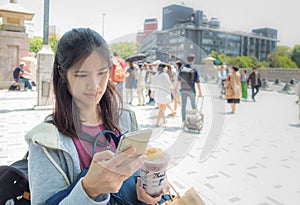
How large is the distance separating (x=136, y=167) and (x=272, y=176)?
3293 mm

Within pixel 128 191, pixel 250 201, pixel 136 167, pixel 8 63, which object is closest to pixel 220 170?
pixel 250 201

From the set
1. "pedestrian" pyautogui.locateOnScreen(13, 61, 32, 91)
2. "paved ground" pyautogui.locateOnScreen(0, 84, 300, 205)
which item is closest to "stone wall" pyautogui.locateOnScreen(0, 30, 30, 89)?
"pedestrian" pyautogui.locateOnScreen(13, 61, 32, 91)

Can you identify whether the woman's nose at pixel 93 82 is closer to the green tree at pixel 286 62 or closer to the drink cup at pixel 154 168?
the drink cup at pixel 154 168

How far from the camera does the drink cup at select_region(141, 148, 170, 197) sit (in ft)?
2.75

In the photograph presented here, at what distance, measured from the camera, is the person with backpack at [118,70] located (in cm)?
85

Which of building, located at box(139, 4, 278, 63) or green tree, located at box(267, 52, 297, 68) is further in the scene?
green tree, located at box(267, 52, 297, 68)

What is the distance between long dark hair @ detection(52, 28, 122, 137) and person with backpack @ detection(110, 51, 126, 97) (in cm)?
4

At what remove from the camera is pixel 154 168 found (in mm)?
850

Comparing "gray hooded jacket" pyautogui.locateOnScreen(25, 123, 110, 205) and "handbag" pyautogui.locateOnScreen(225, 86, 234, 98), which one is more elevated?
"handbag" pyautogui.locateOnScreen(225, 86, 234, 98)

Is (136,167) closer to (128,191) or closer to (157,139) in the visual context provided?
(157,139)

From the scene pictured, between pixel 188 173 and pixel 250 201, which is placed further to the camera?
pixel 188 173

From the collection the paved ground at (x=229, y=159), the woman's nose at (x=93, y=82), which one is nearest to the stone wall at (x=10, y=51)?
the paved ground at (x=229, y=159)

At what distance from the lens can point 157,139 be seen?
0.84 meters

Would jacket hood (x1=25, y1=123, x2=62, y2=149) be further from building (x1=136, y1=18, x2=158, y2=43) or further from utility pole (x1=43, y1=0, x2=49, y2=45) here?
utility pole (x1=43, y1=0, x2=49, y2=45)
